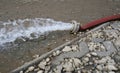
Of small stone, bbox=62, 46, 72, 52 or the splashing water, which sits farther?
the splashing water

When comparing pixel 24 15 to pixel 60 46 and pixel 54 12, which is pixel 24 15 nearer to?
pixel 54 12

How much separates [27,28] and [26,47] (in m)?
0.58

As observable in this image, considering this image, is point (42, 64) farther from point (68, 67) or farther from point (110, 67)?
point (110, 67)

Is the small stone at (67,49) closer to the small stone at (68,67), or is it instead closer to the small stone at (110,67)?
the small stone at (68,67)

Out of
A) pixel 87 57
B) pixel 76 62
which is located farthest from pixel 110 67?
pixel 76 62

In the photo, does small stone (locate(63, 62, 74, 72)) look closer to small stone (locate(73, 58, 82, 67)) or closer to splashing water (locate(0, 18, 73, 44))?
small stone (locate(73, 58, 82, 67))

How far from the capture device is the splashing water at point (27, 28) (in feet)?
10.5

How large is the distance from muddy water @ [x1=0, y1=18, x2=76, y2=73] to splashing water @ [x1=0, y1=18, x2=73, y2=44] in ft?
0.35

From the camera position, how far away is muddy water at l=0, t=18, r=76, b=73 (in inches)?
103

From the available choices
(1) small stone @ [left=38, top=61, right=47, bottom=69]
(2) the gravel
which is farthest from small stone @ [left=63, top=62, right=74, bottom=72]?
(1) small stone @ [left=38, top=61, right=47, bottom=69]

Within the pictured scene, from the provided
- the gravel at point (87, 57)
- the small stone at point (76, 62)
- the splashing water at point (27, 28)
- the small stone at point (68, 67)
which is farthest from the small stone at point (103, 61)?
the splashing water at point (27, 28)

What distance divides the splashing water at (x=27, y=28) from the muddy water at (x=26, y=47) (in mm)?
105

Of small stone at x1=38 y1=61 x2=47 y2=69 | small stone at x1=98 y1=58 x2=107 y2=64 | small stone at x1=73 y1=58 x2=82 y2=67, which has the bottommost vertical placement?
small stone at x1=98 y1=58 x2=107 y2=64

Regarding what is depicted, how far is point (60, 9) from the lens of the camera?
3969 mm
